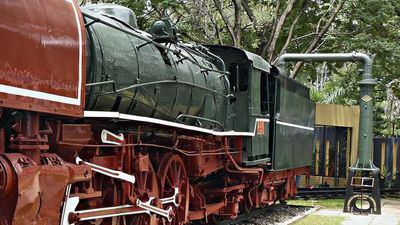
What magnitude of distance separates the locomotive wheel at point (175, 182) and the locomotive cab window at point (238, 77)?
2537mm

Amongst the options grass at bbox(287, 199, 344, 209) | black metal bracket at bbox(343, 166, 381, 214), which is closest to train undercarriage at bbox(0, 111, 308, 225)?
black metal bracket at bbox(343, 166, 381, 214)

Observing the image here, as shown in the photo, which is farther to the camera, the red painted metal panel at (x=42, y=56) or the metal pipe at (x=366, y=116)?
the metal pipe at (x=366, y=116)

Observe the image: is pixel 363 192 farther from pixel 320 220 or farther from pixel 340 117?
pixel 340 117

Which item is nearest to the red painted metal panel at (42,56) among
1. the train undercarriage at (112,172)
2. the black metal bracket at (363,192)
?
the train undercarriage at (112,172)

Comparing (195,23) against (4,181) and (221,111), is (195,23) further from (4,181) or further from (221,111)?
(4,181)

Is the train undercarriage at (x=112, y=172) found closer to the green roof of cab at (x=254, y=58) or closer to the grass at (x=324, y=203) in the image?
the green roof of cab at (x=254, y=58)

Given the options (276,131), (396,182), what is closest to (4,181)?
(276,131)

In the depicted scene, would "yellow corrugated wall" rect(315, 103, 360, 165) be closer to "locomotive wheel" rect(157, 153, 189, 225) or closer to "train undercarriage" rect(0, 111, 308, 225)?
"train undercarriage" rect(0, 111, 308, 225)

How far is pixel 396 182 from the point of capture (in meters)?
18.6

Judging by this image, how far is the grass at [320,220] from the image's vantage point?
34.7ft

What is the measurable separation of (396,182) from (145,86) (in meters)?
14.7

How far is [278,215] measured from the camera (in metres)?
12.1

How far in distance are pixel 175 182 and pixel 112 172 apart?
1954mm

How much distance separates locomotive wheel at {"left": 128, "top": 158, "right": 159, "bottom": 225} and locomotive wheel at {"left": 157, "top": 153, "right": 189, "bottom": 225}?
0.22m
